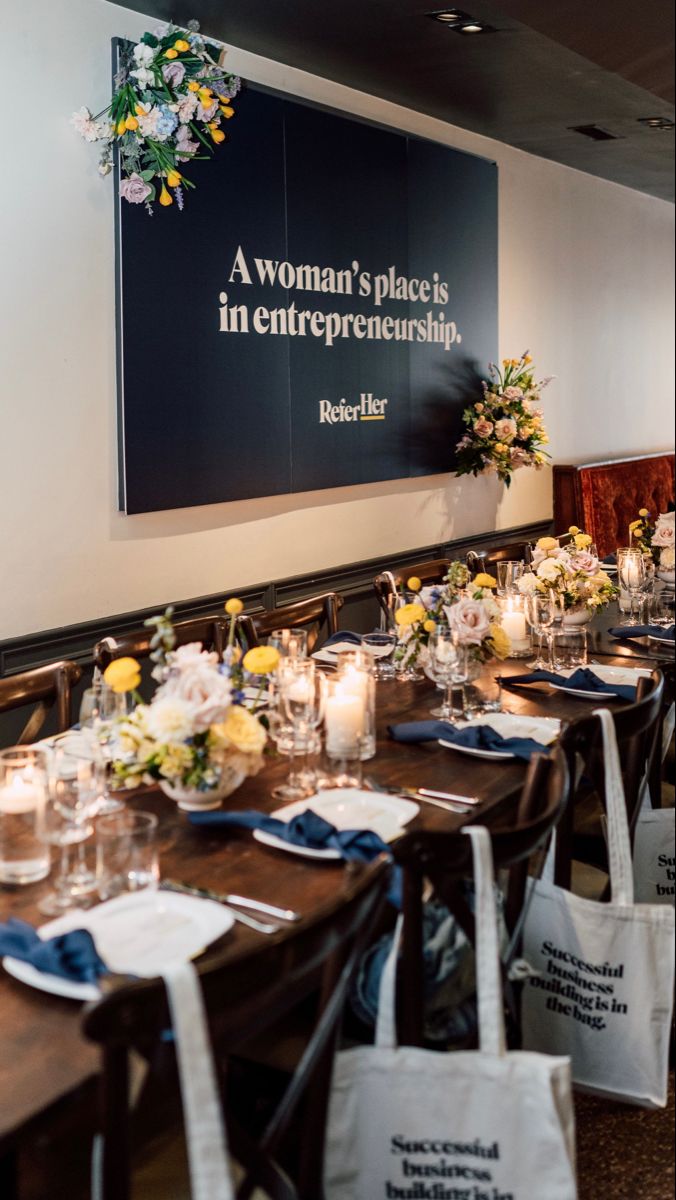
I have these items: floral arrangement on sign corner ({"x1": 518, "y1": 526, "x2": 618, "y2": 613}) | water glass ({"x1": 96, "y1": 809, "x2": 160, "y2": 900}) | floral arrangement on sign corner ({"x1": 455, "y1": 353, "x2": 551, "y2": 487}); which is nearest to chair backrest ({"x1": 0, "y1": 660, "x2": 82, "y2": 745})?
water glass ({"x1": 96, "y1": 809, "x2": 160, "y2": 900})

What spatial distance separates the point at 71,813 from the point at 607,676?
1957 millimetres

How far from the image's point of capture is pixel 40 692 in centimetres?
334

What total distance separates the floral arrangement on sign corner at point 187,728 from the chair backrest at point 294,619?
4.65 feet

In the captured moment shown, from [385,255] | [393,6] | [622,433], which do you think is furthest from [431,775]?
[622,433]

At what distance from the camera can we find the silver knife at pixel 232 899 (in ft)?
6.63

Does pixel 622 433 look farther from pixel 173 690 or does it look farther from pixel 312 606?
pixel 173 690

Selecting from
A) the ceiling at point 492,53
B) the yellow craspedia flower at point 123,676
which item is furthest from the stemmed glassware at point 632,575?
the yellow craspedia flower at point 123,676

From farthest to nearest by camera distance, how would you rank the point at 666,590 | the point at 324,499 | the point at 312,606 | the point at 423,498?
the point at 423,498
the point at 324,499
the point at 666,590
the point at 312,606

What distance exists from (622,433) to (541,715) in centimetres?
650

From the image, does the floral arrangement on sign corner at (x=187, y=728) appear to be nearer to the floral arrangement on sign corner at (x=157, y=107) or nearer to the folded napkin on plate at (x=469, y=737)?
the folded napkin on plate at (x=469, y=737)

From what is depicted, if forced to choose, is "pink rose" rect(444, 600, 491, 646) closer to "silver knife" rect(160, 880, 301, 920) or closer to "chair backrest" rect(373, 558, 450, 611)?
"chair backrest" rect(373, 558, 450, 611)

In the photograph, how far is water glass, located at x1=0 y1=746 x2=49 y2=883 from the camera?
7.06 ft

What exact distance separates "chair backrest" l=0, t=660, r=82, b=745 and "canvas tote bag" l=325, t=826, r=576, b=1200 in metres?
1.61

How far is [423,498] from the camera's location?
22.1 ft
